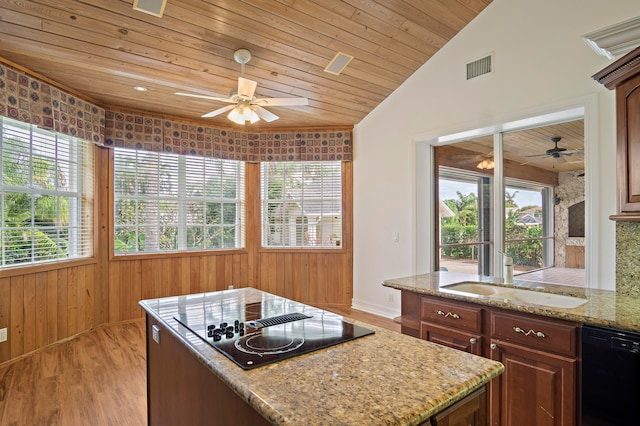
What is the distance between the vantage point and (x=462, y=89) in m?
3.59

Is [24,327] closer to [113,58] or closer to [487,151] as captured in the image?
[113,58]

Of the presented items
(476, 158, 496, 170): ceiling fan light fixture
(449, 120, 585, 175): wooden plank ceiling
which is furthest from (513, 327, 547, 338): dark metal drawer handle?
(476, 158, 496, 170): ceiling fan light fixture

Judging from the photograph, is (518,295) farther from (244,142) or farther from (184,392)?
(244,142)

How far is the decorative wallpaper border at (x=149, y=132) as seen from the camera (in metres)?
3.12

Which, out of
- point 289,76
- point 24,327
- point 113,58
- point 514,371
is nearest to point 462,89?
point 289,76

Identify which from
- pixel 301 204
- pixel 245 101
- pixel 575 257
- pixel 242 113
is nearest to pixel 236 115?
pixel 242 113

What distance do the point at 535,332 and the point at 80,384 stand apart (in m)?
3.22

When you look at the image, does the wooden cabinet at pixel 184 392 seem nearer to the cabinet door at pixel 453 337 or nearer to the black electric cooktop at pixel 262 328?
the black electric cooktop at pixel 262 328

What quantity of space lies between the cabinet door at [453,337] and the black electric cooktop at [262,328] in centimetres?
93

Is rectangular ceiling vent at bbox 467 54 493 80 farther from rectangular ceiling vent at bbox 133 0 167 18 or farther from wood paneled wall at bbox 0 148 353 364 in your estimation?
rectangular ceiling vent at bbox 133 0 167 18

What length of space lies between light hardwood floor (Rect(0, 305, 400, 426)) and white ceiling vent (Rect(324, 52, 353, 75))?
11.1 feet

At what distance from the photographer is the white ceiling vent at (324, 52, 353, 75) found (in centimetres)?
357

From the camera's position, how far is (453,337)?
6.96ft

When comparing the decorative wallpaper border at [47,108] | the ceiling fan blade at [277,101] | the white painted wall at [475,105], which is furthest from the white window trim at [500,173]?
the decorative wallpaper border at [47,108]
